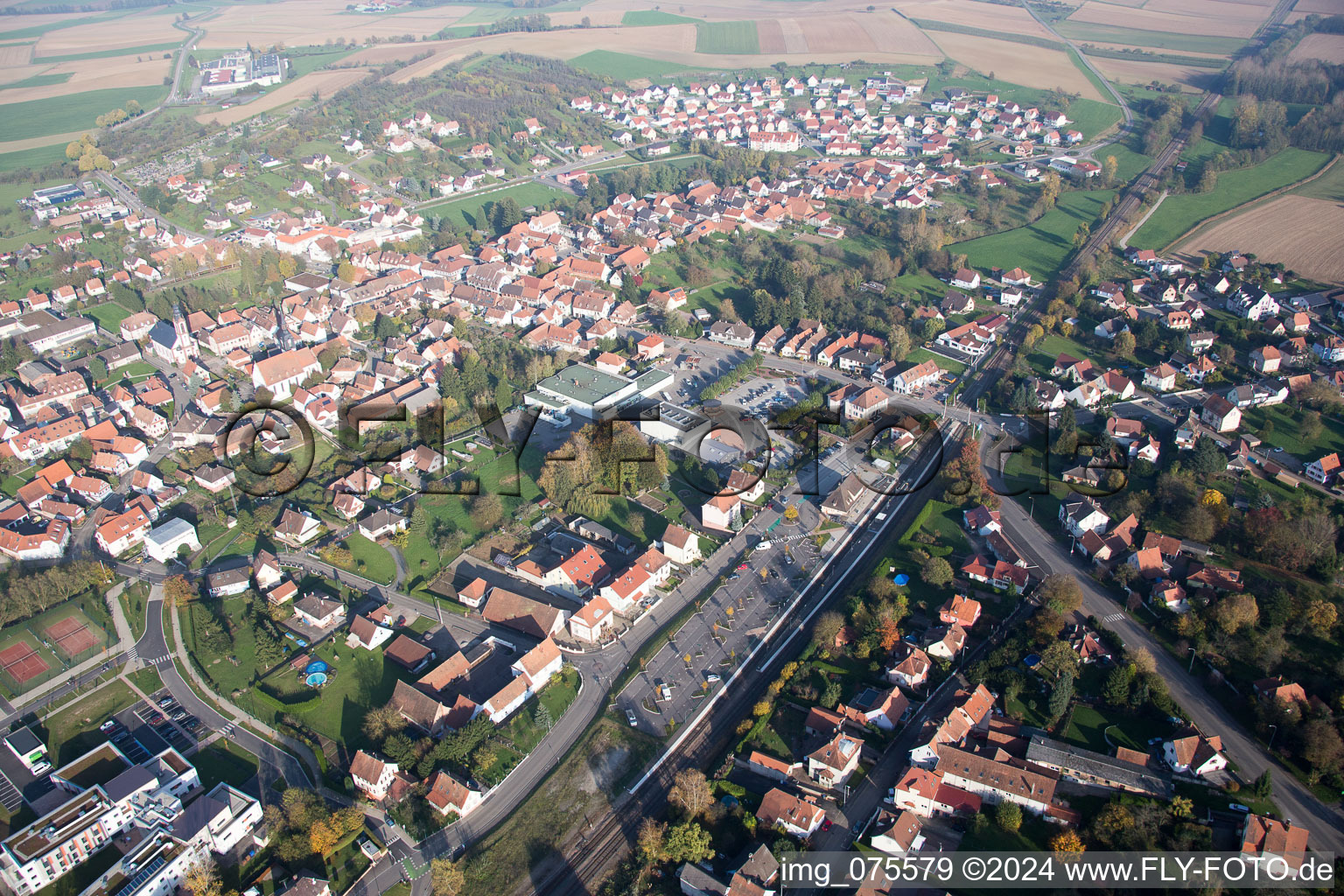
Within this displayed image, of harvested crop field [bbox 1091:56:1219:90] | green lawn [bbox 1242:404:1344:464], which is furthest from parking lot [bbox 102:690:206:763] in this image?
harvested crop field [bbox 1091:56:1219:90]

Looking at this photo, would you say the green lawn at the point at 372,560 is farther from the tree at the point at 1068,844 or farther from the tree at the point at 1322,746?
the tree at the point at 1322,746

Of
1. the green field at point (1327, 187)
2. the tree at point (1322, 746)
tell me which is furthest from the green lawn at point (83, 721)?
the green field at point (1327, 187)

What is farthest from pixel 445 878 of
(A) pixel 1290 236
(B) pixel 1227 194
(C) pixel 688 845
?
(B) pixel 1227 194

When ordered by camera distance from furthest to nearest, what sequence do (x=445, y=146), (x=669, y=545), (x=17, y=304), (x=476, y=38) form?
(x=476, y=38), (x=445, y=146), (x=17, y=304), (x=669, y=545)

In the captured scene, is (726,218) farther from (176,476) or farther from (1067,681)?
(1067,681)

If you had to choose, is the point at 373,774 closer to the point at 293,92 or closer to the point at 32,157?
the point at 32,157

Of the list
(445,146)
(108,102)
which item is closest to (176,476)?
(445,146)
